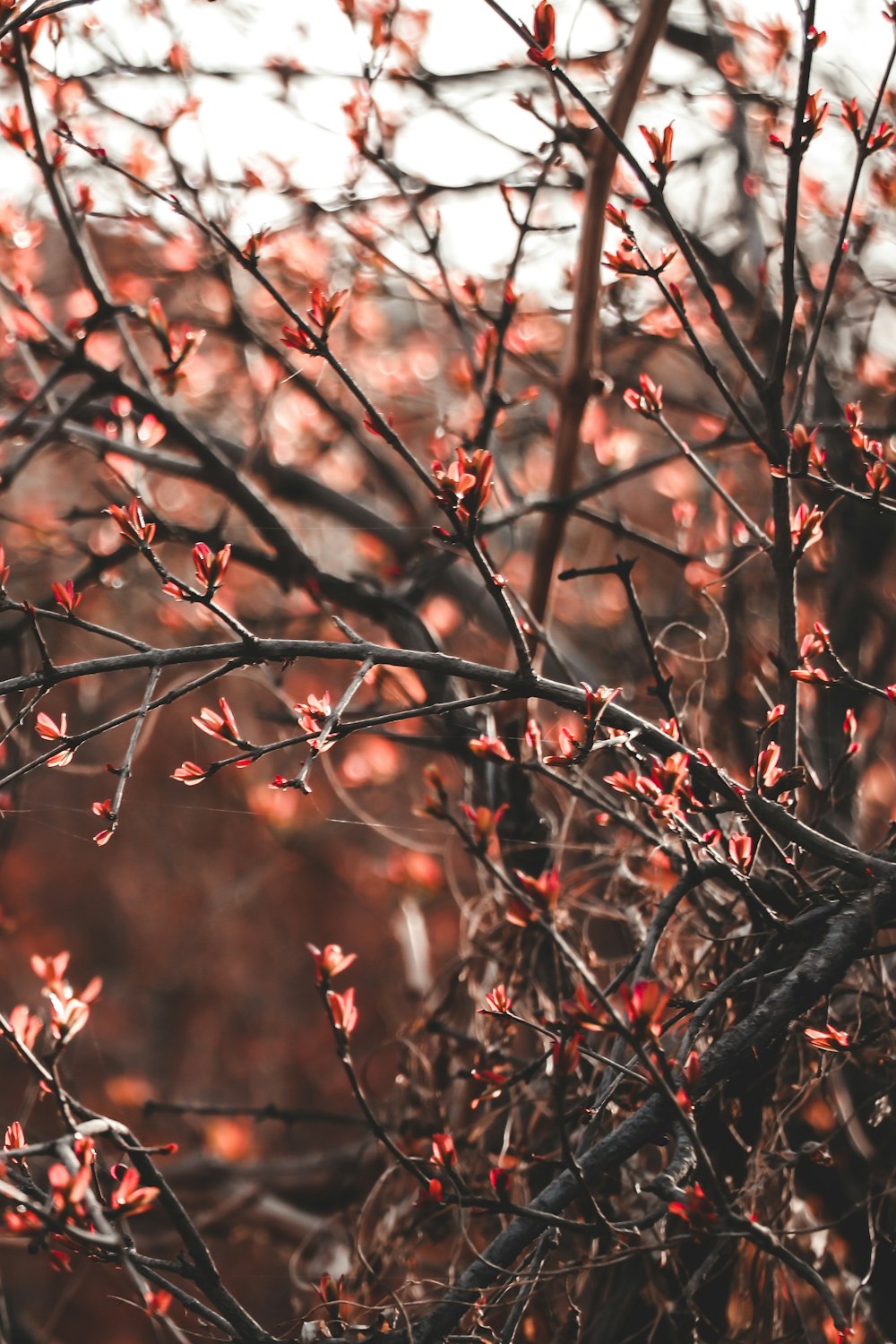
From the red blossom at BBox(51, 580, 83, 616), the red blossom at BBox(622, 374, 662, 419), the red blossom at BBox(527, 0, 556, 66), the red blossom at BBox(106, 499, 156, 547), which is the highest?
the red blossom at BBox(527, 0, 556, 66)

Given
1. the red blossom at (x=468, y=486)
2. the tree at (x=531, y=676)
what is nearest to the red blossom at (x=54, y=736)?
the tree at (x=531, y=676)

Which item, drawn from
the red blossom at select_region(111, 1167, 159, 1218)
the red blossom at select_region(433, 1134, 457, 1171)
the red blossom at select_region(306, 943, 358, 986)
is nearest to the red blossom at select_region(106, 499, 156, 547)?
the red blossom at select_region(306, 943, 358, 986)

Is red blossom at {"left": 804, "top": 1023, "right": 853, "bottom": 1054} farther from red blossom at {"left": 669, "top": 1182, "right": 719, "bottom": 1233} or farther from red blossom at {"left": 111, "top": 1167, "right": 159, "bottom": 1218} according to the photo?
red blossom at {"left": 111, "top": 1167, "right": 159, "bottom": 1218}

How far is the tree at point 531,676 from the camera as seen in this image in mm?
1252

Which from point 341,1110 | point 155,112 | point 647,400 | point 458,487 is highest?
point 155,112

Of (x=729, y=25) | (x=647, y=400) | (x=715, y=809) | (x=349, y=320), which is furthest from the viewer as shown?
(x=349, y=320)

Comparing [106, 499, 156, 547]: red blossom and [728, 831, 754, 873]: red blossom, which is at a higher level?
[106, 499, 156, 547]: red blossom

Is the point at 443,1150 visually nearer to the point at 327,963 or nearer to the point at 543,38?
the point at 327,963

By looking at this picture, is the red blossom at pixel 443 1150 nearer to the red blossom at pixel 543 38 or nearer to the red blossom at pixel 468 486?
the red blossom at pixel 468 486

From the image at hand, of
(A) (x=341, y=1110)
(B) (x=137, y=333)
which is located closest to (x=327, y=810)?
(A) (x=341, y=1110)

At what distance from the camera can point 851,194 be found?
4.38ft

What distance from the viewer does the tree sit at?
125 cm

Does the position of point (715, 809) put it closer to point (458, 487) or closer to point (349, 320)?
point (458, 487)

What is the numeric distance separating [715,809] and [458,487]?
56cm
